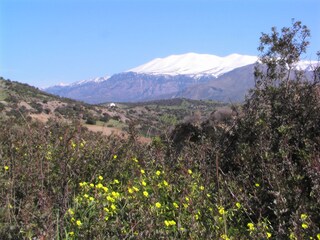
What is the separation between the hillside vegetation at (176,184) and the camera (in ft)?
11.4

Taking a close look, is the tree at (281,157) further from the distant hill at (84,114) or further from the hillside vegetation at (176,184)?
the distant hill at (84,114)

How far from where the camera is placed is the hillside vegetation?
347 centimetres

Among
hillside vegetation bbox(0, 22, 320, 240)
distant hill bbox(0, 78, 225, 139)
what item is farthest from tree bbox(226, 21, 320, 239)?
distant hill bbox(0, 78, 225, 139)

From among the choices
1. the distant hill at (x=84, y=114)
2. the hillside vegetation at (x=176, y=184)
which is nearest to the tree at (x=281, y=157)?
the hillside vegetation at (x=176, y=184)

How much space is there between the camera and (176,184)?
4.79m

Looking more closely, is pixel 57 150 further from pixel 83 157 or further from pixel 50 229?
pixel 50 229

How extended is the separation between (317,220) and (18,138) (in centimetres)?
446

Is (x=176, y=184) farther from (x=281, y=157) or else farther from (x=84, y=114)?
(x=84, y=114)

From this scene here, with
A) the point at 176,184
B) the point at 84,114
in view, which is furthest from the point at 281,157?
the point at 84,114

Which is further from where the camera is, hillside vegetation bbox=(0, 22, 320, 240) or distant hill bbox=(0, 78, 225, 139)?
distant hill bbox=(0, 78, 225, 139)

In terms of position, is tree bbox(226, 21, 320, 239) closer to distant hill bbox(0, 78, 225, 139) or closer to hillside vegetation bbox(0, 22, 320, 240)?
hillside vegetation bbox(0, 22, 320, 240)

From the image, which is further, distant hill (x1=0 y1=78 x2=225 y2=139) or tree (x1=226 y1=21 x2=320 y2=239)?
distant hill (x1=0 y1=78 x2=225 y2=139)

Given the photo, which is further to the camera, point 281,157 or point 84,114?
point 84,114

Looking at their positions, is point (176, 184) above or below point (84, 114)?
above
